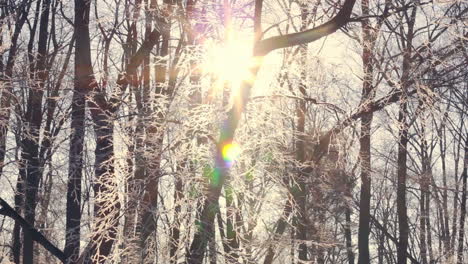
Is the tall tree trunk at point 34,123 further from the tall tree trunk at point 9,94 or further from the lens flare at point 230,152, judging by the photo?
the lens flare at point 230,152

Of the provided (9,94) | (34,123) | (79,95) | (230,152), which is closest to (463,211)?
(34,123)

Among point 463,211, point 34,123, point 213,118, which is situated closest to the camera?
point 213,118

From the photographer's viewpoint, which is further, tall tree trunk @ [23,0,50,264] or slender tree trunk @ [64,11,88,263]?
tall tree trunk @ [23,0,50,264]

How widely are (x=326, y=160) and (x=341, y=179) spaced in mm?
1864

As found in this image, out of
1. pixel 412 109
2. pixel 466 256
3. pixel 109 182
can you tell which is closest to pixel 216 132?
pixel 109 182

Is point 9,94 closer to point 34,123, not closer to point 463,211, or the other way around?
point 34,123

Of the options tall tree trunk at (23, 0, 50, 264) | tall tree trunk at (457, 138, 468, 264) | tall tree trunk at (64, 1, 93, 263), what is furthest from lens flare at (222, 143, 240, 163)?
tall tree trunk at (457, 138, 468, 264)

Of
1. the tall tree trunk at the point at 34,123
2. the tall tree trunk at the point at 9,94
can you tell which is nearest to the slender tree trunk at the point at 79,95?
the tall tree trunk at the point at 9,94

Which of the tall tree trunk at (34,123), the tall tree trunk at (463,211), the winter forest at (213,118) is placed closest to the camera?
the winter forest at (213,118)

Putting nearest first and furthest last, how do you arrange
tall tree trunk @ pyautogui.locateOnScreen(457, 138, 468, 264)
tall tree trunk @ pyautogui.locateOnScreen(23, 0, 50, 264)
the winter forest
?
the winter forest < tall tree trunk @ pyautogui.locateOnScreen(23, 0, 50, 264) < tall tree trunk @ pyautogui.locateOnScreen(457, 138, 468, 264)

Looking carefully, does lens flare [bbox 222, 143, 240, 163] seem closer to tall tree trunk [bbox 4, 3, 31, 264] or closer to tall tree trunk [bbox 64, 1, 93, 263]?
tall tree trunk [bbox 64, 1, 93, 263]

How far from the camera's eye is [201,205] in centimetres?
768

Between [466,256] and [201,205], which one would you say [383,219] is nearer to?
[466,256]

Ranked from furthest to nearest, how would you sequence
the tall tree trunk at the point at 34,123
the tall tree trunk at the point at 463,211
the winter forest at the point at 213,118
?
the tall tree trunk at the point at 463,211 < the tall tree trunk at the point at 34,123 < the winter forest at the point at 213,118
